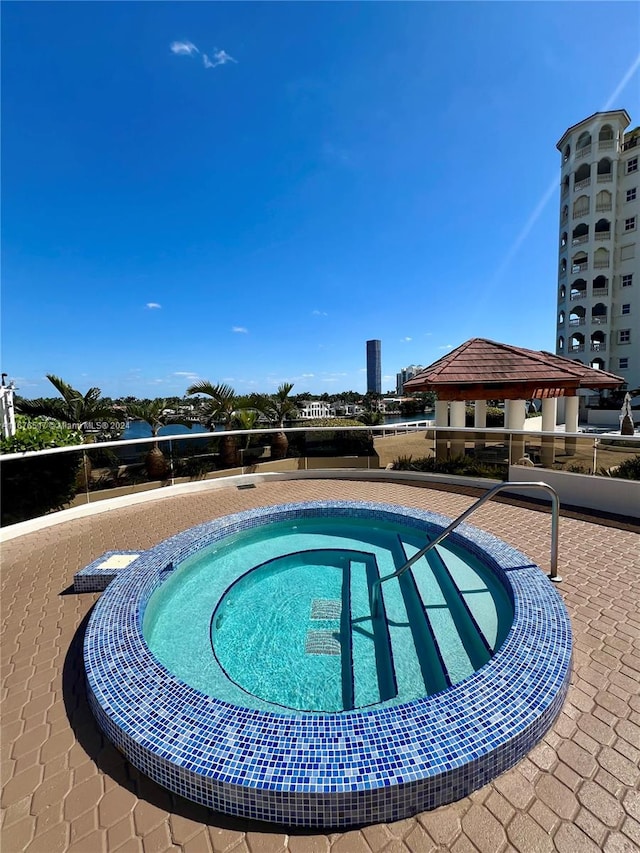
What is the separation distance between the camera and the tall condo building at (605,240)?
103 ft

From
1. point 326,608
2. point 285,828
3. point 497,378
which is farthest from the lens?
point 497,378

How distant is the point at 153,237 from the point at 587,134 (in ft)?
131

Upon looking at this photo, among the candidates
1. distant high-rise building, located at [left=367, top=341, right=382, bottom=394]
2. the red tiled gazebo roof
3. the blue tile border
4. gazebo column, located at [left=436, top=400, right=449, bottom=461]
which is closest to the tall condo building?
the red tiled gazebo roof

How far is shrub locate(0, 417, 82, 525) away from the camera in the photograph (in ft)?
19.4

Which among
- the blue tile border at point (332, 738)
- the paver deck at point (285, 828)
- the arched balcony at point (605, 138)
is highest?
the arched balcony at point (605, 138)

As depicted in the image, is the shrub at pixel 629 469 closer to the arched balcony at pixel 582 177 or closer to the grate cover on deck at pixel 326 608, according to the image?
the grate cover on deck at pixel 326 608

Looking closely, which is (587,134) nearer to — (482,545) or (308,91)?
(308,91)

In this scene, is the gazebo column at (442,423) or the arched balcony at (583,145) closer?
the gazebo column at (442,423)

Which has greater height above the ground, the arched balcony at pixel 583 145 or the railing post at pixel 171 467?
the arched balcony at pixel 583 145

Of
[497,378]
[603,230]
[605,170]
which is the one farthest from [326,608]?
[605,170]

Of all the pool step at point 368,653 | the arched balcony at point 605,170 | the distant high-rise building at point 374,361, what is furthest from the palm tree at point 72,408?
the distant high-rise building at point 374,361

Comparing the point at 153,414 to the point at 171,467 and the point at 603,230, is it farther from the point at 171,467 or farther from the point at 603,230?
the point at 603,230

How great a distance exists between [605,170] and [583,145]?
124 inches

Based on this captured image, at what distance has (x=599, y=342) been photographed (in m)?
33.7
